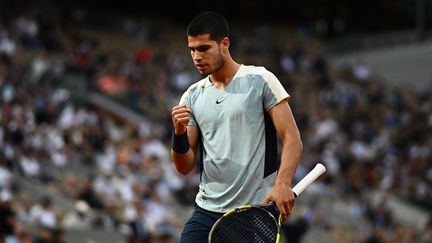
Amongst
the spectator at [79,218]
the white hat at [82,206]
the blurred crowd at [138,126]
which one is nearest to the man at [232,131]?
the blurred crowd at [138,126]

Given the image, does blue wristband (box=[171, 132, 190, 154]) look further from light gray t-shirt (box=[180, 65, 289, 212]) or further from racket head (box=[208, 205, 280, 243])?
racket head (box=[208, 205, 280, 243])

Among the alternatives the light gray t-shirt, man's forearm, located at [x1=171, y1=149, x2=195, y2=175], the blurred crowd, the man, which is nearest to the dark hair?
the man

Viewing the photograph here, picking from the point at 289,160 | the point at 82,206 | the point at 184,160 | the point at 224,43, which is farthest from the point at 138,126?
the point at 289,160

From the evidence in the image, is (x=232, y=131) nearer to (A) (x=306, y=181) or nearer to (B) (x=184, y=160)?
(B) (x=184, y=160)

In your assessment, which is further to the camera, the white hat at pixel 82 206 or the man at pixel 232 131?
the white hat at pixel 82 206

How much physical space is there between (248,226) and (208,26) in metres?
1.13

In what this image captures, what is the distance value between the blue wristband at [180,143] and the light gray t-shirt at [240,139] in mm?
132

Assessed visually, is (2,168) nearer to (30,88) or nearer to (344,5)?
(30,88)

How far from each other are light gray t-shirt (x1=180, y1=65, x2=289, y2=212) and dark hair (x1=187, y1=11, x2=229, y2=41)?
0.96 feet

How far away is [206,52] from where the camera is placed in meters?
6.07

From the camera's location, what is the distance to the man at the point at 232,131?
607cm

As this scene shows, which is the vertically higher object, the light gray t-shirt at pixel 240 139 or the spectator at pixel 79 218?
the light gray t-shirt at pixel 240 139

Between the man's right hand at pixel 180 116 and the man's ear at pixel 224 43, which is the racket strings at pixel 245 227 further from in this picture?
the man's ear at pixel 224 43

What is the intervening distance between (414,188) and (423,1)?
1228 centimetres
